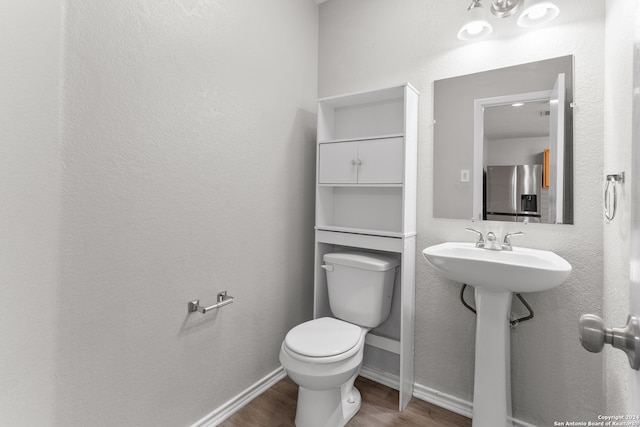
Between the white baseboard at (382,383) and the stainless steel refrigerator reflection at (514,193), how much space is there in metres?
1.05

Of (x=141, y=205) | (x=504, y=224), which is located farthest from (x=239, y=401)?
(x=504, y=224)

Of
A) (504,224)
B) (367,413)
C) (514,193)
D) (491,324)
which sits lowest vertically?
(367,413)

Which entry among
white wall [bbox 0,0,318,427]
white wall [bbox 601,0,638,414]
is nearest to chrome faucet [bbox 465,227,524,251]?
white wall [bbox 601,0,638,414]

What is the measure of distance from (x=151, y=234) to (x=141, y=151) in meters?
0.35

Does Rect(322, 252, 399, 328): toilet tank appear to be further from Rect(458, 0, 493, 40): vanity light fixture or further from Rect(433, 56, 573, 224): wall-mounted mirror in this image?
Rect(458, 0, 493, 40): vanity light fixture

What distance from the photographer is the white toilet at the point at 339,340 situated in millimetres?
1454

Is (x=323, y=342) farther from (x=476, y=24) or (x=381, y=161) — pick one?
(x=476, y=24)

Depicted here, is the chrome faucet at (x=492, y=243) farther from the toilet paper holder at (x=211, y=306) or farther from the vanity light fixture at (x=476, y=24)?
the toilet paper holder at (x=211, y=306)

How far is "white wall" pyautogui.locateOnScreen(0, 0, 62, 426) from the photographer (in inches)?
38.5

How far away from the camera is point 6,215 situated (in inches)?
38.6

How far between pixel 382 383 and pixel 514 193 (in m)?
1.40

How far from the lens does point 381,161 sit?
1.83m

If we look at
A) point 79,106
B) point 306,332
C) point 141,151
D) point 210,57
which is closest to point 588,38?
point 210,57

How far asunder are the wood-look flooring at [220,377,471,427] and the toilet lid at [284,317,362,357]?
1.56 feet
